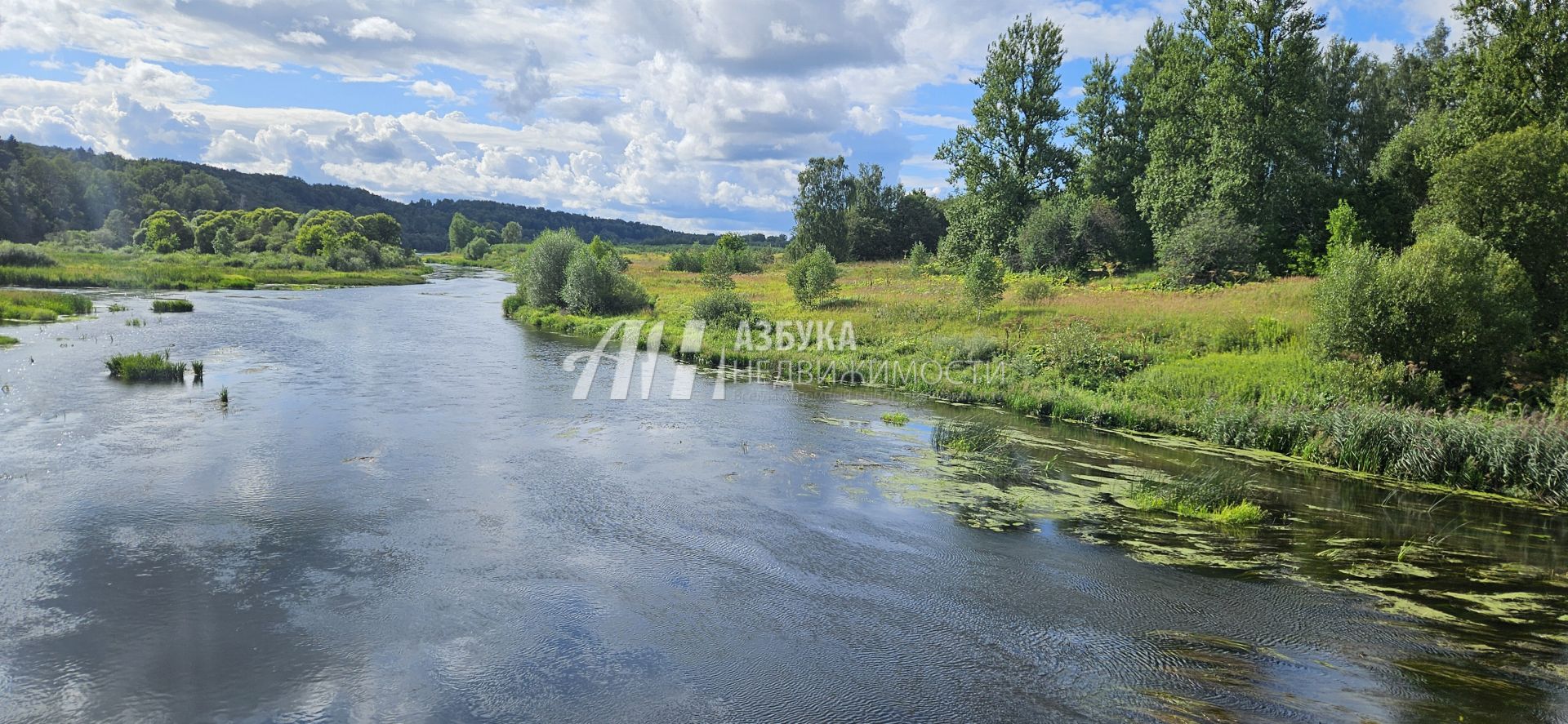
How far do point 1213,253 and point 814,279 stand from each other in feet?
53.1

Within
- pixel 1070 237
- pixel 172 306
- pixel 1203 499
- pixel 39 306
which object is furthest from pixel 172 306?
pixel 1203 499

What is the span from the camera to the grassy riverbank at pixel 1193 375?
14.5 m

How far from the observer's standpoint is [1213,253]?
3259cm

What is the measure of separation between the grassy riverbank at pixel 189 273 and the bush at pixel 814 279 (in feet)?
146

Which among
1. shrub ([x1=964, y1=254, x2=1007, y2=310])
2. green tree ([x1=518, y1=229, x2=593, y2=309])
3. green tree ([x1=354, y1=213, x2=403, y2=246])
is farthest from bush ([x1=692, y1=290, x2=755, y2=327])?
green tree ([x1=354, y1=213, x2=403, y2=246])

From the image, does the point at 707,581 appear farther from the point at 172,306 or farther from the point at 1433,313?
the point at 172,306

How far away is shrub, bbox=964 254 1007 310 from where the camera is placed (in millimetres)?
28375

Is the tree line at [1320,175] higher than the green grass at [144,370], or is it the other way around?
the tree line at [1320,175]

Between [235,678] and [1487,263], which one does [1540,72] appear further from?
[235,678]

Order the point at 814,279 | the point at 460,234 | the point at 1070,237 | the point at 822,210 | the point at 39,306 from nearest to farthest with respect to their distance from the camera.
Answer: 1. the point at 39,306
2. the point at 814,279
3. the point at 1070,237
4. the point at 822,210
5. the point at 460,234

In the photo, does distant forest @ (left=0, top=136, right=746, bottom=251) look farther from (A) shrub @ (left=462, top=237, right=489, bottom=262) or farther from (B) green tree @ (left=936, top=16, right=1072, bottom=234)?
(B) green tree @ (left=936, top=16, right=1072, bottom=234)

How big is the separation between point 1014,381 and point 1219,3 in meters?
27.9

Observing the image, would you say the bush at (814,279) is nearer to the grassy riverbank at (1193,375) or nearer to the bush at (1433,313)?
the grassy riverbank at (1193,375)

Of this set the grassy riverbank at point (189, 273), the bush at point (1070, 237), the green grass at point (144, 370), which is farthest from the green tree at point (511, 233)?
the green grass at point (144, 370)
